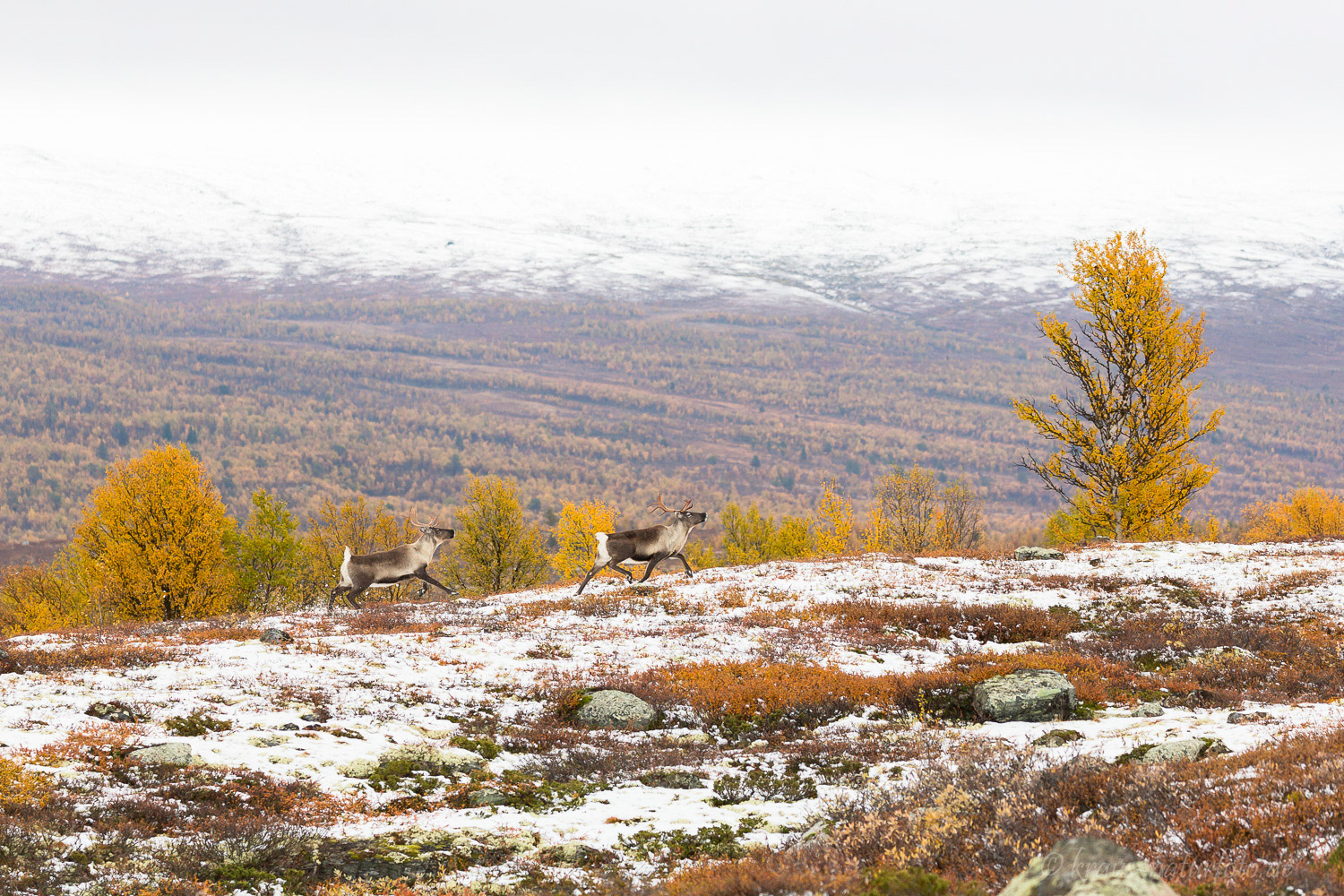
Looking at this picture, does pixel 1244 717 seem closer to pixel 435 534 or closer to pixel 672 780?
pixel 672 780

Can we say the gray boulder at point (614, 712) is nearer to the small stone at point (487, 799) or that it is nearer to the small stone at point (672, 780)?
the small stone at point (672, 780)

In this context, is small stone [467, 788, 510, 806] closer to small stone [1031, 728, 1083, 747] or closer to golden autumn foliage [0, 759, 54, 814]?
golden autumn foliage [0, 759, 54, 814]

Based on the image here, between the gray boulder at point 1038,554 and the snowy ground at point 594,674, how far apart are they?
0.88m

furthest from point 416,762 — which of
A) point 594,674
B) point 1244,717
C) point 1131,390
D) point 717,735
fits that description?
point 1131,390

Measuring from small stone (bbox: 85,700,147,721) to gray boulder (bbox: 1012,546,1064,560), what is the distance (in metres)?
30.2

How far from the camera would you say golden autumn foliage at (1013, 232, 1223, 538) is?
1513 inches

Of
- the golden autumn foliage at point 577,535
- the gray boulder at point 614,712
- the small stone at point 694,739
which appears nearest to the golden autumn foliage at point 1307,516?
the golden autumn foliage at point 577,535

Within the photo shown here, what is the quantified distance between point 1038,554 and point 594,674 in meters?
22.8

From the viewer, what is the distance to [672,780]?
472 inches

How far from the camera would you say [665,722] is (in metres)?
15.8

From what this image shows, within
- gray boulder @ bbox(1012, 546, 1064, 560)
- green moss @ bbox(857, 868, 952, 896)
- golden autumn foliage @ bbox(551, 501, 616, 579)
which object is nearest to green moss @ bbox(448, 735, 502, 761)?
green moss @ bbox(857, 868, 952, 896)

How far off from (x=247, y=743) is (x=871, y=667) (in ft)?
40.3

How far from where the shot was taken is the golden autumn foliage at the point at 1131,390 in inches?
1513

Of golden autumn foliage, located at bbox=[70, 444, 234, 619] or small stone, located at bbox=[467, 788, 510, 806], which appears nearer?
small stone, located at bbox=[467, 788, 510, 806]
